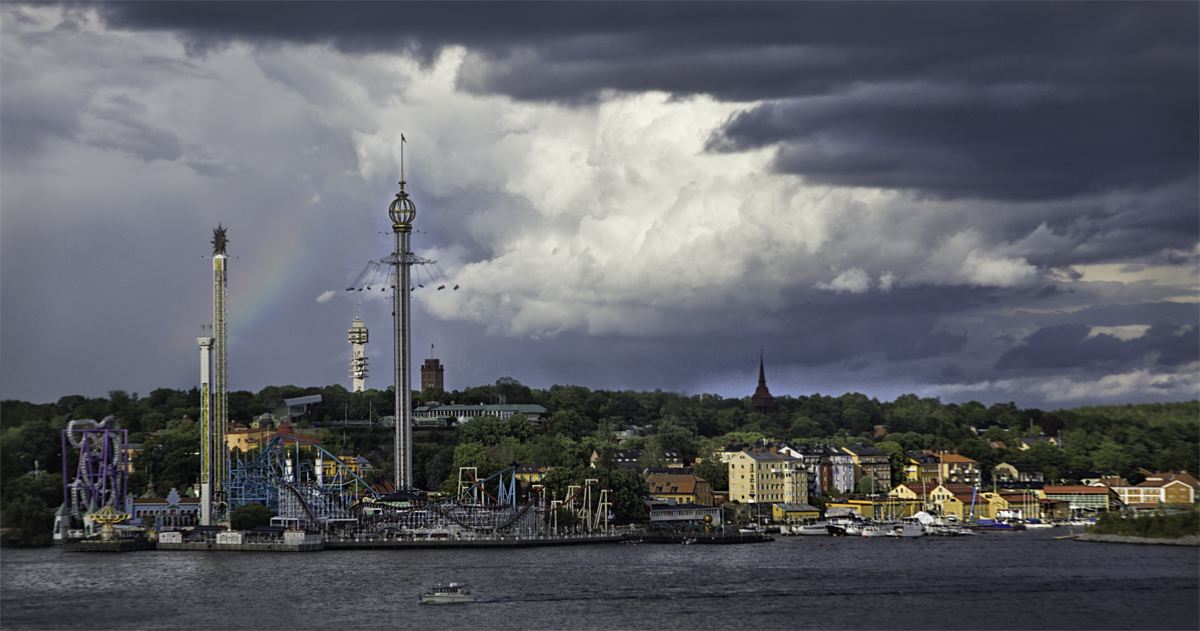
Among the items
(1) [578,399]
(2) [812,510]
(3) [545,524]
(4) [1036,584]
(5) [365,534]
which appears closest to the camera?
(4) [1036,584]

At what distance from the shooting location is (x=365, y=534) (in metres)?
75.1

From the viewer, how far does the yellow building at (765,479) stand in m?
95.2

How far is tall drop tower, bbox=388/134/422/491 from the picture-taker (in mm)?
93562

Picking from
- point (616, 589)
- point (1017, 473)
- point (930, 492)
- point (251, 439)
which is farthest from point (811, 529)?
point (251, 439)

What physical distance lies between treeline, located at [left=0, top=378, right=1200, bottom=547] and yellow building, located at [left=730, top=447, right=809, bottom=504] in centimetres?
220

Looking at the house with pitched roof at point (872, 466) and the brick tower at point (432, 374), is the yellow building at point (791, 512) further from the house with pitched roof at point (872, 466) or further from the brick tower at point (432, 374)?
the brick tower at point (432, 374)

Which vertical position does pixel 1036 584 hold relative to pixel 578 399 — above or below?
below

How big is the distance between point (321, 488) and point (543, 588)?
33917 millimetres

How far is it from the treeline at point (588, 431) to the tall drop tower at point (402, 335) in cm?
368

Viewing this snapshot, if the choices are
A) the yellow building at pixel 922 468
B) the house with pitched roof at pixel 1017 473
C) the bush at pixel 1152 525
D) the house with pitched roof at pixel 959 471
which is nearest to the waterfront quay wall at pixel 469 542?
the bush at pixel 1152 525

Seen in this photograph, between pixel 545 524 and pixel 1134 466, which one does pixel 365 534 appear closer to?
pixel 545 524

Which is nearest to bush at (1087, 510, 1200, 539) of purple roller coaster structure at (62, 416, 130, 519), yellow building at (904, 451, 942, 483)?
yellow building at (904, 451, 942, 483)

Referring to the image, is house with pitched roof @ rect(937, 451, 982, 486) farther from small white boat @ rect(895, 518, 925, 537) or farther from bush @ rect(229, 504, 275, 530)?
bush @ rect(229, 504, 275, 530)

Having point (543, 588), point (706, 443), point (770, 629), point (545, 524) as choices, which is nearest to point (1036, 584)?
point (770, 629)
